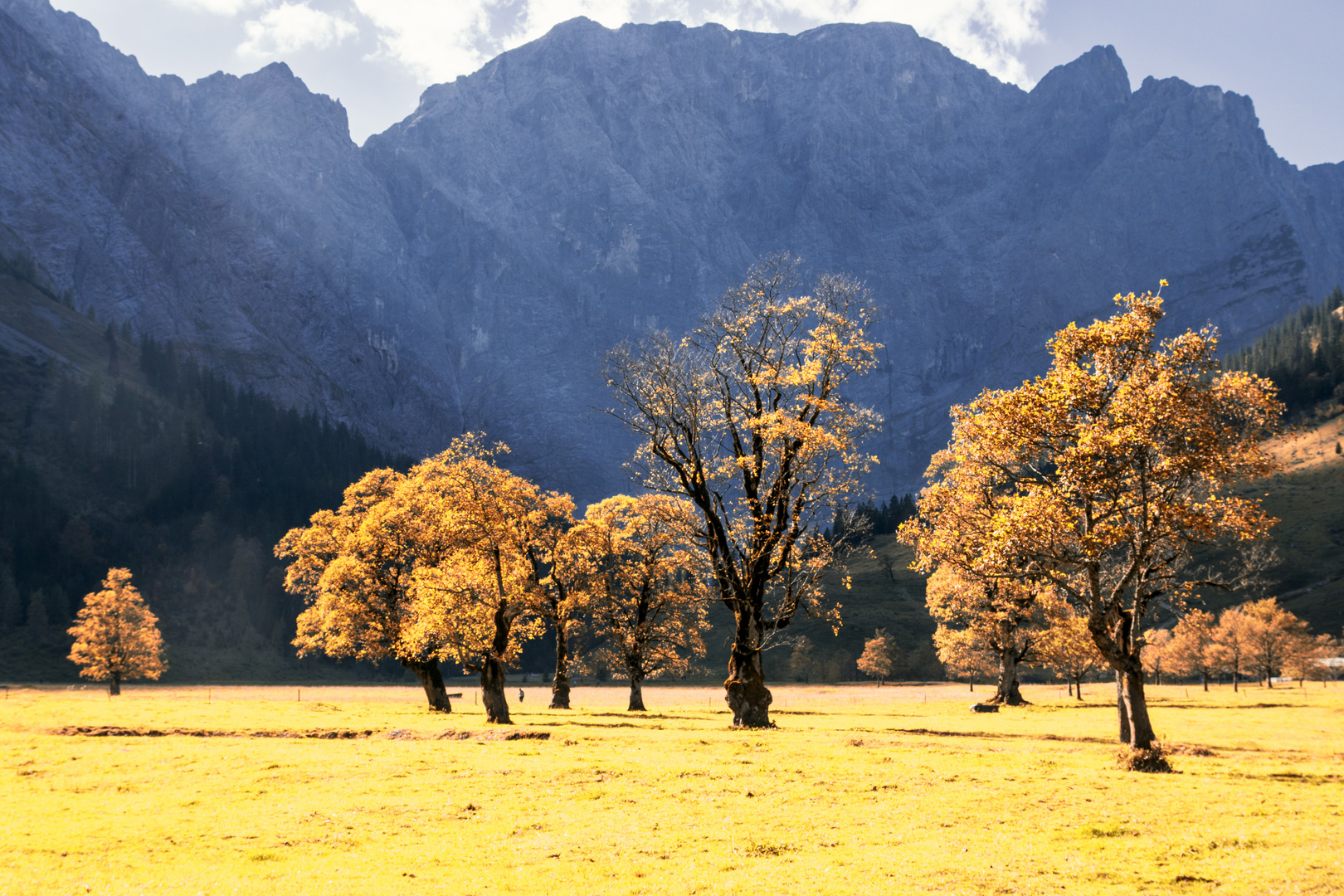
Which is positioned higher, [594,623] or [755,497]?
[755,497]

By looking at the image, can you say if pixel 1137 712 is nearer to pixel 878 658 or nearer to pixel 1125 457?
pixel 1125 457

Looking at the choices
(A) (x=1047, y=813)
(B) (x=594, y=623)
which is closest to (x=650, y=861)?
(A) (x=1047, y=813)

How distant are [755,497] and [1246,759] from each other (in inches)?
863

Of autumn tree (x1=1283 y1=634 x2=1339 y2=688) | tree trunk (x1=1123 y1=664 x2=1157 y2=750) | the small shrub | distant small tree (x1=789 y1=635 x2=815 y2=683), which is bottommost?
distant small tree (x1=789 y1=635 x2=815 y2=683)

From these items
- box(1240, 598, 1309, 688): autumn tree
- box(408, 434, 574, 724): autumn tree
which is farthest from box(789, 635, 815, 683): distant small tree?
box(408, 434, 574, 724): autumn tree

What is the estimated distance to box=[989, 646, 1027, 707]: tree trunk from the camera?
70.2m

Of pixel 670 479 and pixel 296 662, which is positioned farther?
pixel 296 662

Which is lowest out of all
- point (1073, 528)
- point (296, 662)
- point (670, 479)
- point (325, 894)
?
point (296, 662)

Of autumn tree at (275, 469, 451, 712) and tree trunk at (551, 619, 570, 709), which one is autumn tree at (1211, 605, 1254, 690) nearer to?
tree trunk at (551, 619, 570, 709)

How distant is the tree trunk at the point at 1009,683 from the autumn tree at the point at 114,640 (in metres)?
97.3

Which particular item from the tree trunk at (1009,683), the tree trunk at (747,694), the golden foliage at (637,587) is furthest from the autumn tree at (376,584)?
the tree trunk at (1009,683)

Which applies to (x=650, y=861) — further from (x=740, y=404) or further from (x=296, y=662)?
(x=296, y=662)

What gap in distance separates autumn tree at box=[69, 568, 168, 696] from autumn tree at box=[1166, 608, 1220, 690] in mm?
132282

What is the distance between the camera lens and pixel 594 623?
214 feet
